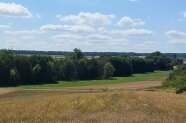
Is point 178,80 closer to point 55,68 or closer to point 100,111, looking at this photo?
point 100,111

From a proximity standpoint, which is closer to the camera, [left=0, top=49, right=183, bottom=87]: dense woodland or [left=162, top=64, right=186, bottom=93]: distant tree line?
[left=162, top=64, right=186, bottom=93]: distant tree line

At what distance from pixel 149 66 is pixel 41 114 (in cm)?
15907

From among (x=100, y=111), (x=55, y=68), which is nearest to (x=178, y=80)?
(x=100, y=111)

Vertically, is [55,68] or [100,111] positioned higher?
[55,68]

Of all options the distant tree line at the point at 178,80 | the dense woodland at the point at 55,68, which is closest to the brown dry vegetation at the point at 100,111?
the distant tree line at the point at 178,80

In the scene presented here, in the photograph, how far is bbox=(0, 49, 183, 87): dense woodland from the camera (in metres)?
122

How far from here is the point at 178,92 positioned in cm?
6575

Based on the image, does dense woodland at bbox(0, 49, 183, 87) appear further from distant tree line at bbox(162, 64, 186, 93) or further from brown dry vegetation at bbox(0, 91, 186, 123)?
brown dry vegetation at bbox(0, 91, 186, 123)

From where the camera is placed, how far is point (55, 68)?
13825 centimetres

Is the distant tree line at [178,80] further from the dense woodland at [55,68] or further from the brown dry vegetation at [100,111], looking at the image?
the dense woodland at [55,68]

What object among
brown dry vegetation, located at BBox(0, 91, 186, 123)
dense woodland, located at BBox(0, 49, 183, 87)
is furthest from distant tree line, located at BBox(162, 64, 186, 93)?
dense woodland, located at BBox(0, 49, 183, 87)

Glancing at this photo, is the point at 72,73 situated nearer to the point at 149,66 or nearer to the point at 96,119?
the point at 149,66

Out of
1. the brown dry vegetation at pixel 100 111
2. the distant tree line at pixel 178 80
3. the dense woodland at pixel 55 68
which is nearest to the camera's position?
the brown dry vegetation at pixel 100 111

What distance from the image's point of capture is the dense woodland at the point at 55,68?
12188 cm
